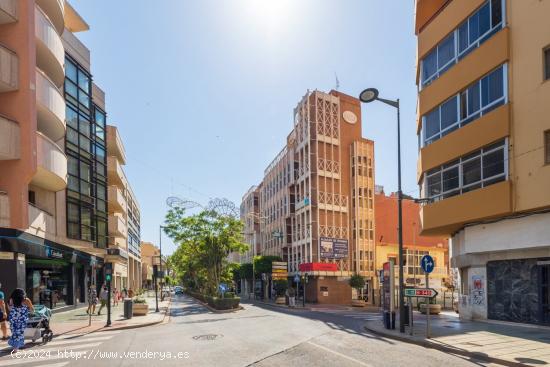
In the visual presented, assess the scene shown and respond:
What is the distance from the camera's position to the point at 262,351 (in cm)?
1229

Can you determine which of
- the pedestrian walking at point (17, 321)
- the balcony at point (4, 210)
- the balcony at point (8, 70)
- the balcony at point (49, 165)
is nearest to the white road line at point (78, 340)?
the pedestrian walking at point (17, 321)

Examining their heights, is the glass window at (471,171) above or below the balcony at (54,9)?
below

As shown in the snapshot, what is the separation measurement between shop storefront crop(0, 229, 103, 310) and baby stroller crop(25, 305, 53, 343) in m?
5.69

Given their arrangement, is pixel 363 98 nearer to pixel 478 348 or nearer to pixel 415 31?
pixel 478 348

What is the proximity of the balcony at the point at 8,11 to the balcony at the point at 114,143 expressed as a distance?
24.5m

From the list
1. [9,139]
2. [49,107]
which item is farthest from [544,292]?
[49,107]

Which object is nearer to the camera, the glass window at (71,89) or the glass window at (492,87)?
the glass window at (492,87)

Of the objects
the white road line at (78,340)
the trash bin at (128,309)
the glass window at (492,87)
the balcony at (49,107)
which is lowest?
the trash bin at (128,309)

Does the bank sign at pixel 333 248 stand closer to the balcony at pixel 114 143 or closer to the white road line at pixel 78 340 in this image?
the balcony at pixel 114 143

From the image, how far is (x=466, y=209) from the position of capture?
19266 mm

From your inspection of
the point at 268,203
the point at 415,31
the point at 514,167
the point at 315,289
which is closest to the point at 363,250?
the point at 315,289

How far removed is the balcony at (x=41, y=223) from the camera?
22.8m

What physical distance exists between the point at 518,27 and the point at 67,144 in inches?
1069

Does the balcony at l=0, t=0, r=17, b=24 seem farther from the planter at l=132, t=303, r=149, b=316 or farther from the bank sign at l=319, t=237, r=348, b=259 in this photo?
the bank sign at l=319, t=237, r=348, b=259
